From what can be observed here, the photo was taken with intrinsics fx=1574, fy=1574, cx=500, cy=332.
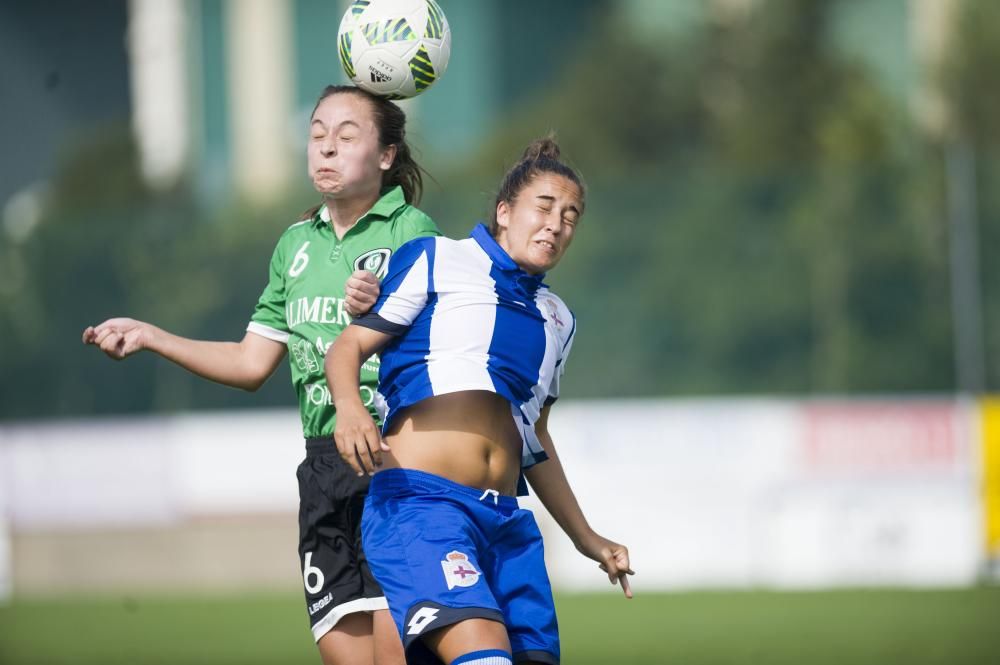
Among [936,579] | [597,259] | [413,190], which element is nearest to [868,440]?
[936,579]

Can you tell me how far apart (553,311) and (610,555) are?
30.5 inches

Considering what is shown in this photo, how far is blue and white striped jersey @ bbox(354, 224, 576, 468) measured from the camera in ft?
14.7

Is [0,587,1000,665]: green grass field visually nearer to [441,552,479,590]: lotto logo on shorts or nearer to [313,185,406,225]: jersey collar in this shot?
[313,185,406,225]: jersey collar

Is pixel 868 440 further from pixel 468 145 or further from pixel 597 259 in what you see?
pixel 468 145

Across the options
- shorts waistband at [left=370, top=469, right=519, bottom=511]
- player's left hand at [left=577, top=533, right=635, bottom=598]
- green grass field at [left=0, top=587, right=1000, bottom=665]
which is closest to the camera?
shorts waistband at [left=370, top=469, right=519, bottom=511]

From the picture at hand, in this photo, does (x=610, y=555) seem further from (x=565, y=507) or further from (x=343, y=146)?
(x=343, y=146)

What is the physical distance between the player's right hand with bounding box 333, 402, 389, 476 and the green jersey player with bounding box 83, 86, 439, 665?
2.07 feet

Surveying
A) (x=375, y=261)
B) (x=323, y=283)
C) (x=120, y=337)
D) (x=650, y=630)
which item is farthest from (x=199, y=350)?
(x=650, y=630)

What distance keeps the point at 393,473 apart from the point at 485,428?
0.96 feet

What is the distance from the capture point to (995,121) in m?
22.8

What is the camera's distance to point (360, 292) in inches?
173

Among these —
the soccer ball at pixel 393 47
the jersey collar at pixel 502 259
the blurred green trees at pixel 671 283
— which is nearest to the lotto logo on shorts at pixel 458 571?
the jersey collar at pixel 502 259

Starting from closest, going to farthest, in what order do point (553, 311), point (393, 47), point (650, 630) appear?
point (553, 311)
point (393, 47)
point (650, 630)

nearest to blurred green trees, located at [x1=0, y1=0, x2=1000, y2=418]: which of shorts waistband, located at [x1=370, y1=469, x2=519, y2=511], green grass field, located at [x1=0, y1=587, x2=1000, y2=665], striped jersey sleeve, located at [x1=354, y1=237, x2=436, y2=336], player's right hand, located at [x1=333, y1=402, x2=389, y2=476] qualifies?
green grass field, located at [x1=0, y1=587, x2=1000, y2=665]
